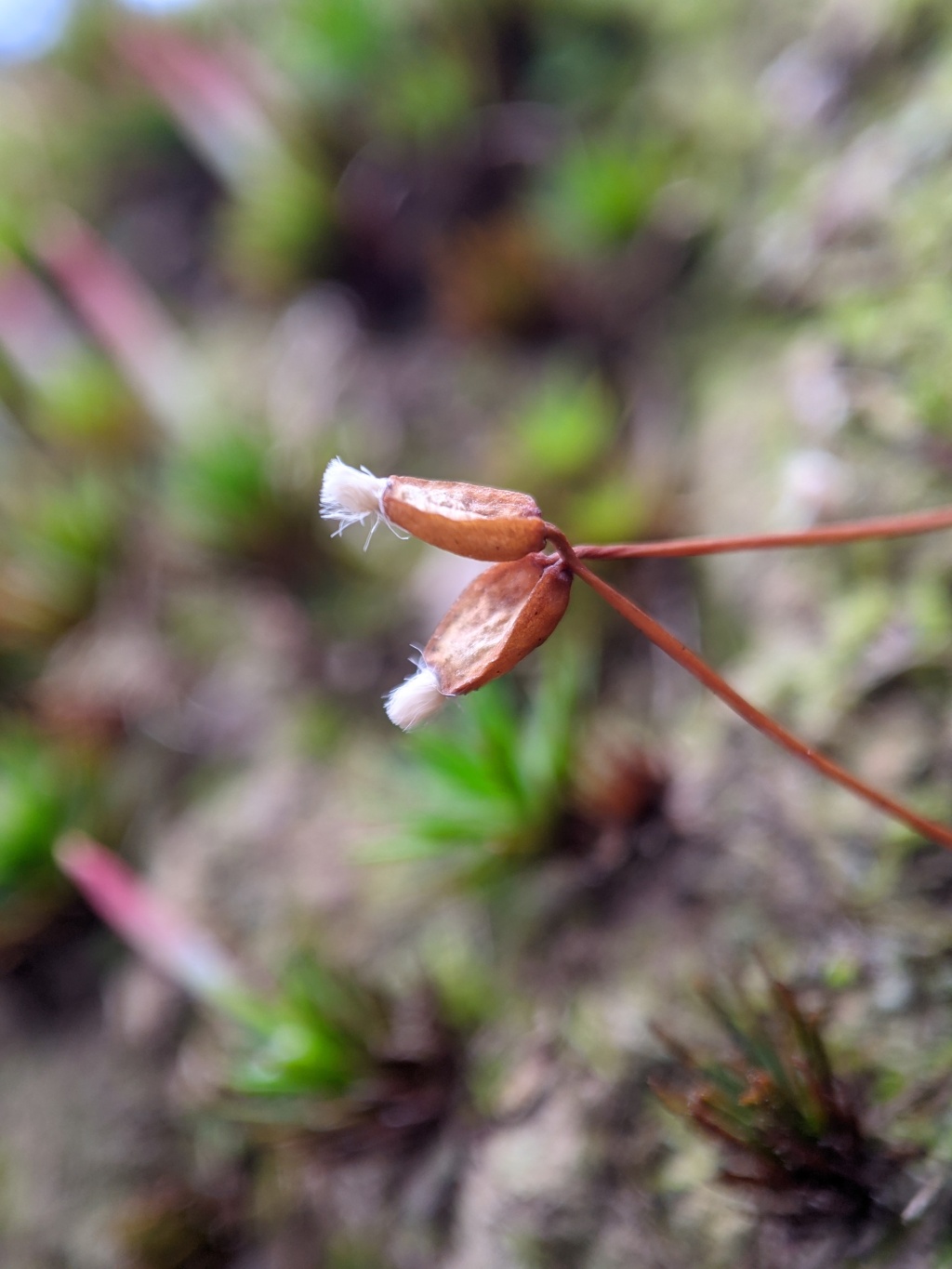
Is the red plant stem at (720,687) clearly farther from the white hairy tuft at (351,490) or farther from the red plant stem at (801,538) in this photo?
the white hairy tuft at (351,490)

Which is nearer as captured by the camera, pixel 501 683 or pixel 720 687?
pixel 720 687

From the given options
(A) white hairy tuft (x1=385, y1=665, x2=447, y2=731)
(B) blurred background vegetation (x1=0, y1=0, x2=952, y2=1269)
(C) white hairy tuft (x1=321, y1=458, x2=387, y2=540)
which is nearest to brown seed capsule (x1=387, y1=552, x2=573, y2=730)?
(A) white hairy tuft (x1=385, y1=665, x2=447, y2=731)

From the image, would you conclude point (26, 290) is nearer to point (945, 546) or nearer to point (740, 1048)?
point (945, 546)

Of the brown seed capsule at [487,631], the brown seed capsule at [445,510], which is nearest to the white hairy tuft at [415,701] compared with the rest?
the brown seed capsule at [487,631]

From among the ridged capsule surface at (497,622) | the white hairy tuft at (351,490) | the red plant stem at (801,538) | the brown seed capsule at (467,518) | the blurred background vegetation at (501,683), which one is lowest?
the blurred background vegetation at (501,683)

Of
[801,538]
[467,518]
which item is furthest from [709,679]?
[467,518]

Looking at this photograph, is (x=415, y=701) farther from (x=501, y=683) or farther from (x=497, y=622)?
(x=501, y=683)
